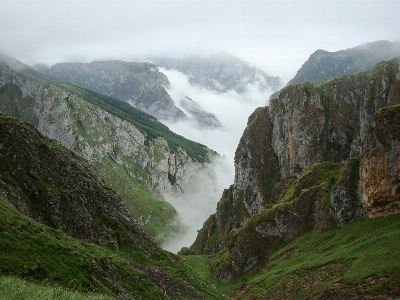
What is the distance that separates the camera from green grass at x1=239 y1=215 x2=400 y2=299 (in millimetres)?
33750

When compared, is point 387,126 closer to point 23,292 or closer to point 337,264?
point 337,264

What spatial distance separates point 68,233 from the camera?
4825 centimetres

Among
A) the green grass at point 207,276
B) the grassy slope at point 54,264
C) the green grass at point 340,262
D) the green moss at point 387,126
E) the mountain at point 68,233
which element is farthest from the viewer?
the green grass at point 207,276

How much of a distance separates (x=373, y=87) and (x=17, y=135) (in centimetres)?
9325

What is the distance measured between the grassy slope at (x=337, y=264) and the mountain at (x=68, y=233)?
10626 mm

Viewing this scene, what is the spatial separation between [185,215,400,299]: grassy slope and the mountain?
10.6 m

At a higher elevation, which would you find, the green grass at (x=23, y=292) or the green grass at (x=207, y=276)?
the green grass at (x=23, y=292)

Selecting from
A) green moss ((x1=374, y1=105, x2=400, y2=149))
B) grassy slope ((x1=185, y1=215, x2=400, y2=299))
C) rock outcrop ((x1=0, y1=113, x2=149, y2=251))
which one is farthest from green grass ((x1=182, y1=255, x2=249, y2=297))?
green moss ((x1=374, y1=105, x2=400, y2=149))

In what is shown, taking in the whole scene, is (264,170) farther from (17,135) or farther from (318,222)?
(17,135)

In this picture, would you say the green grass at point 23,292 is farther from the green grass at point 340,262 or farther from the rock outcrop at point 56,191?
the green grass at point 340,262

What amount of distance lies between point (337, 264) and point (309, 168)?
42733 millimetres

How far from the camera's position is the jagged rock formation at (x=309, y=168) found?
50.4 metres

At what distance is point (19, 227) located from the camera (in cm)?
3522

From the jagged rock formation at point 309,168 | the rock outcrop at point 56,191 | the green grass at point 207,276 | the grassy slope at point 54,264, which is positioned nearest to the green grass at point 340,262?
the jagged rock formation at point 309,168
